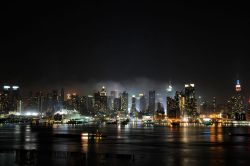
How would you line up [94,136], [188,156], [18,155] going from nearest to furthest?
[18,155]
[188,156]
[94,136]

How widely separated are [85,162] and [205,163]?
43.6 ft

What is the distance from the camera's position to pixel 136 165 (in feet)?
144

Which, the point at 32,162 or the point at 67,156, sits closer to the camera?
the point at 32,162

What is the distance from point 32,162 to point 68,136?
5635 centimetres

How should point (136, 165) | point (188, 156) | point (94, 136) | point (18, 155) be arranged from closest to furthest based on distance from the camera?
point (136, 165)
point (18, 155)
point (188, 156)
point (94, 136)

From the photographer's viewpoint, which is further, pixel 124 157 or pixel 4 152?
pixel 4 152

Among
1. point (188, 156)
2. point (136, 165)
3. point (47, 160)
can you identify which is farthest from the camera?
point (188, 156)

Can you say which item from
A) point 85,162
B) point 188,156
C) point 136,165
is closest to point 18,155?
point 85,162

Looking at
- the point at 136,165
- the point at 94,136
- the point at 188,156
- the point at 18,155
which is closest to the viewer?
the point at 136,165

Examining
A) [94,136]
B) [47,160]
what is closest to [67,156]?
[47,160]

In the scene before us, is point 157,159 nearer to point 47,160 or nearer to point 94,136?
point 47,160

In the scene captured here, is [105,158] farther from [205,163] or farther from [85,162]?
[205,163]

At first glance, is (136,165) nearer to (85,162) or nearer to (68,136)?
(85,162)

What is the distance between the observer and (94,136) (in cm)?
9831
